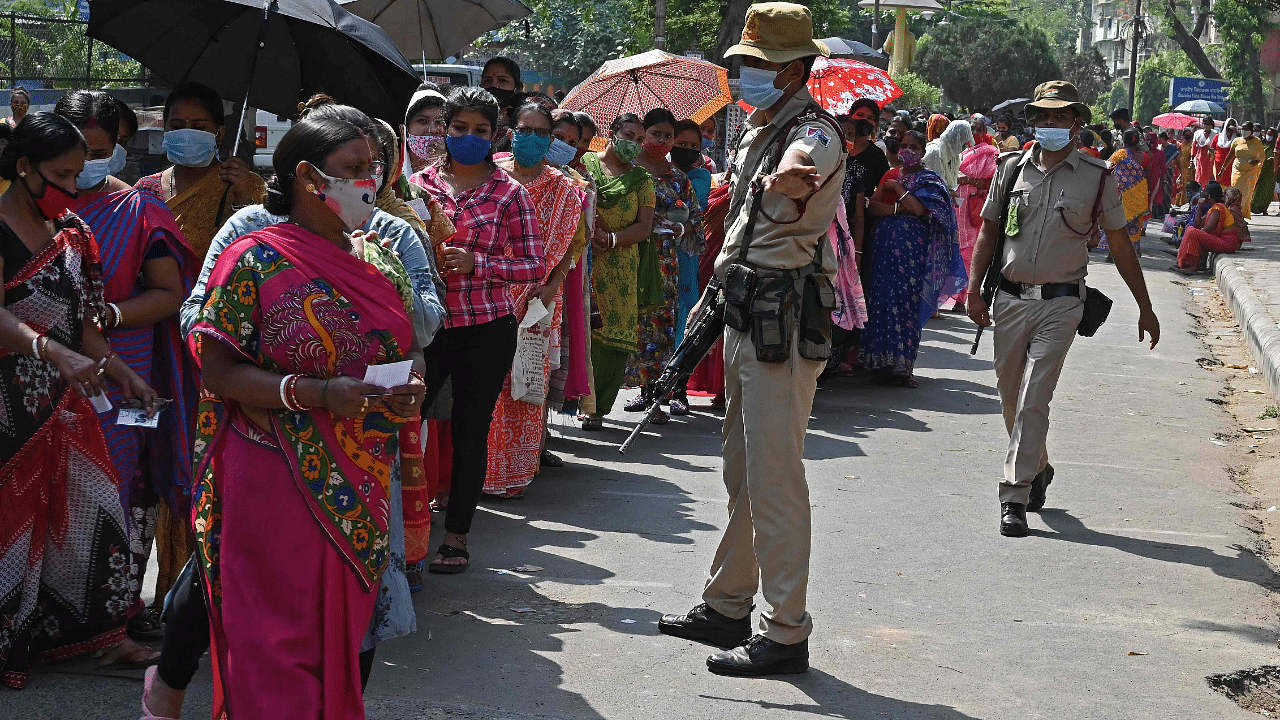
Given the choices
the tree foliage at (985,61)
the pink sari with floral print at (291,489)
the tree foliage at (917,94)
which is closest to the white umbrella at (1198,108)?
the tree foliage at (917,94)

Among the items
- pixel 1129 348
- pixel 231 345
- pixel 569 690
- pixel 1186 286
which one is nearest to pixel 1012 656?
pixel 569 690

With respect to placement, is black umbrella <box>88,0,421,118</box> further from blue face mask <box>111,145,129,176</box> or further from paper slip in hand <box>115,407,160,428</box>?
paper slip in hand <box>115,407,160,428</box>

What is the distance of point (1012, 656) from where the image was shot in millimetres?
4910

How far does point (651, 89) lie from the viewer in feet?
32.3

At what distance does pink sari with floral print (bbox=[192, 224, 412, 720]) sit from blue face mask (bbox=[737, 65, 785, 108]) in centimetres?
181

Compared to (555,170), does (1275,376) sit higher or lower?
lower

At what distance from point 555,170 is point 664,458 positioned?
6.69 ft

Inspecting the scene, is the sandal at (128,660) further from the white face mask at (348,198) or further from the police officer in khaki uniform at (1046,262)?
the police officer in khaki uniform at (1046,262)

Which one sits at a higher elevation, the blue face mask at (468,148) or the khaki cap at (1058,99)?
the khaki cap at (1058,99)

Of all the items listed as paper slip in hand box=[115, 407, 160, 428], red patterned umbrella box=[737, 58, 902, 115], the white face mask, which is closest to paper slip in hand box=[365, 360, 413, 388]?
the white face mask

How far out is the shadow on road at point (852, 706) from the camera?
4320 millimetres

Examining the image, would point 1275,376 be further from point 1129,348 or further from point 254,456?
point 254,456

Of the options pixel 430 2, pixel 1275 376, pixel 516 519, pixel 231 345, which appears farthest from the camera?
pixel 1275 376

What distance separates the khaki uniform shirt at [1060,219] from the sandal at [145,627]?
13.9 ft
